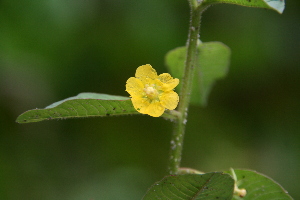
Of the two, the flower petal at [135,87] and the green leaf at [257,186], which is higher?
the flower petal at [135,87]

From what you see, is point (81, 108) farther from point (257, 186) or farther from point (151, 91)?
point (257, 186)

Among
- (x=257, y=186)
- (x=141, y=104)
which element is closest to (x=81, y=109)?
(x=141, y=104)

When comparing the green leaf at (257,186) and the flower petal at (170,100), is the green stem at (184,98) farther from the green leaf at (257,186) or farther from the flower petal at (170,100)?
the green leaf at (257,186)

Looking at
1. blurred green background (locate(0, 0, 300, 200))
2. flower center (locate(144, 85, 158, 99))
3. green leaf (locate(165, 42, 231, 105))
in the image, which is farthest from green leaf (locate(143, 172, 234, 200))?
blurred green background (locate(0, 0, 300, 200))

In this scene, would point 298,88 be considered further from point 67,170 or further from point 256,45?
point 67,170

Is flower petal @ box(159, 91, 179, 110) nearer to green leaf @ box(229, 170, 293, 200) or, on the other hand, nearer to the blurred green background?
green leaf @ box(229, 170, 293, 200)

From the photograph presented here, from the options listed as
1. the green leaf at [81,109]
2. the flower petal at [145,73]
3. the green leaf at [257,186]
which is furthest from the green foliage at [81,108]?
the green leaf at [257,186]
